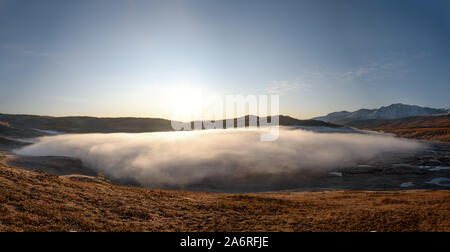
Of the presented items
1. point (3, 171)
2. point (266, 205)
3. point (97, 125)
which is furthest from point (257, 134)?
point (97, 125)

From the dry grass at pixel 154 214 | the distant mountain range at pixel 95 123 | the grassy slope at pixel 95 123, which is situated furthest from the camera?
the grassy slope at pixel 95 123

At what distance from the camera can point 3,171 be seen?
57.2ft

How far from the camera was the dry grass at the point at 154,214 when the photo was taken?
1201 cm

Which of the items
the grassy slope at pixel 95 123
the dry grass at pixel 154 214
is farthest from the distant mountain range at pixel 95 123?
the dry grass at pixel 154 214

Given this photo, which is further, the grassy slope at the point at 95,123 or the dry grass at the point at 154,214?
the grassy slope at the point at 95,123

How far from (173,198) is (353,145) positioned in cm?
11723

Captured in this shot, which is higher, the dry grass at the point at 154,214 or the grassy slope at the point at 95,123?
the grassy slope at the point at 95,123

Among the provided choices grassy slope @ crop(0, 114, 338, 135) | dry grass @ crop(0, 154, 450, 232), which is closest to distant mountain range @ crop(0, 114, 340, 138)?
grassy slope @ crop(0, 114, 338, 135)

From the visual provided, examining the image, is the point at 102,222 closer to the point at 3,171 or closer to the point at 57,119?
the point at 3,171

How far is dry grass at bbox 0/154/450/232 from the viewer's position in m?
12.0

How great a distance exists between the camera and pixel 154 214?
15.8 metres

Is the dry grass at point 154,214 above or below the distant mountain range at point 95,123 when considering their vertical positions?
below

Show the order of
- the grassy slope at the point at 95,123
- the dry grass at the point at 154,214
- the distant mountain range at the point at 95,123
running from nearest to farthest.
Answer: the dry grass at the point at 154,214 → the distant mountain range at the point at 95,123 → the grassy slope at the point at 95,123

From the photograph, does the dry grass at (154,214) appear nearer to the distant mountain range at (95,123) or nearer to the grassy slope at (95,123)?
the grassy slope at (95,123)
